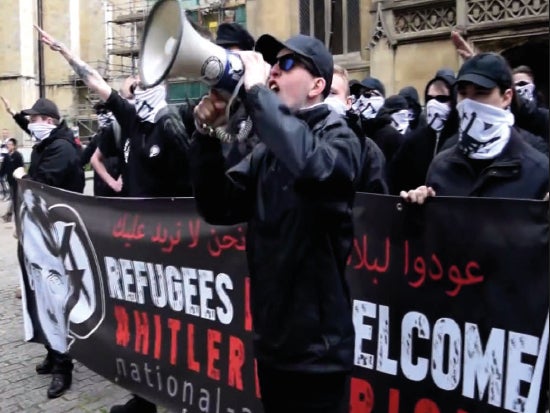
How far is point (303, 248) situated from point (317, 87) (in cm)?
57

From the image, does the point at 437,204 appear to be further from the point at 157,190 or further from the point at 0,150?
the point at 0,150

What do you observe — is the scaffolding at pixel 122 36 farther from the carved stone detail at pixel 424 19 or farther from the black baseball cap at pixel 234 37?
the black baseball cap at pixel 234 37

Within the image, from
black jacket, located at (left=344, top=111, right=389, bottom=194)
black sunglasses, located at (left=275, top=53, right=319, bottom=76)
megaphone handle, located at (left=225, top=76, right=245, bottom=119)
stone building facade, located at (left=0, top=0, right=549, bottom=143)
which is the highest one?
stone building facade, located at (left=0, top=0, right=549, bottom=143)

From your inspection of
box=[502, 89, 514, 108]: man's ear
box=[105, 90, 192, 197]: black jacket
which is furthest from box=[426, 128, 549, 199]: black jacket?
box=[105, 90, 192, 197]: black jacket

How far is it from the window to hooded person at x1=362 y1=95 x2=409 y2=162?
10153 mm

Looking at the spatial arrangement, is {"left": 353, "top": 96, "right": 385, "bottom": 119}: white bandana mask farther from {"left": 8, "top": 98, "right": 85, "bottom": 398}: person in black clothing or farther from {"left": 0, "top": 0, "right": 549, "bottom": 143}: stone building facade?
{"left": 8, "top": 98, "right": 85, "bottom": 398}: person in black clothing

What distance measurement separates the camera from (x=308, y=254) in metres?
2.31

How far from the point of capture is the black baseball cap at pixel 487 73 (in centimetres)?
307

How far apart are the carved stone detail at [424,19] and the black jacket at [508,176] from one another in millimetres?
11206

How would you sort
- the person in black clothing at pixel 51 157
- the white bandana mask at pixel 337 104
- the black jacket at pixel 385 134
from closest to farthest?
the white bandana mask at pixel 337 104 → the person in black clothing at pixel 51 157 → the black jacket at pixel 385 134

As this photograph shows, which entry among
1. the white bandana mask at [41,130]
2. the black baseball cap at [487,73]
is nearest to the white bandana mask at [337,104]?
the black baseball cap at [487,73]

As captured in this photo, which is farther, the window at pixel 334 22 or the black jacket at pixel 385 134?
the window at pixel 334 22

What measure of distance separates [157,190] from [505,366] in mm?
2794

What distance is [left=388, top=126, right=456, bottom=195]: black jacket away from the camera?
15.7 feet
